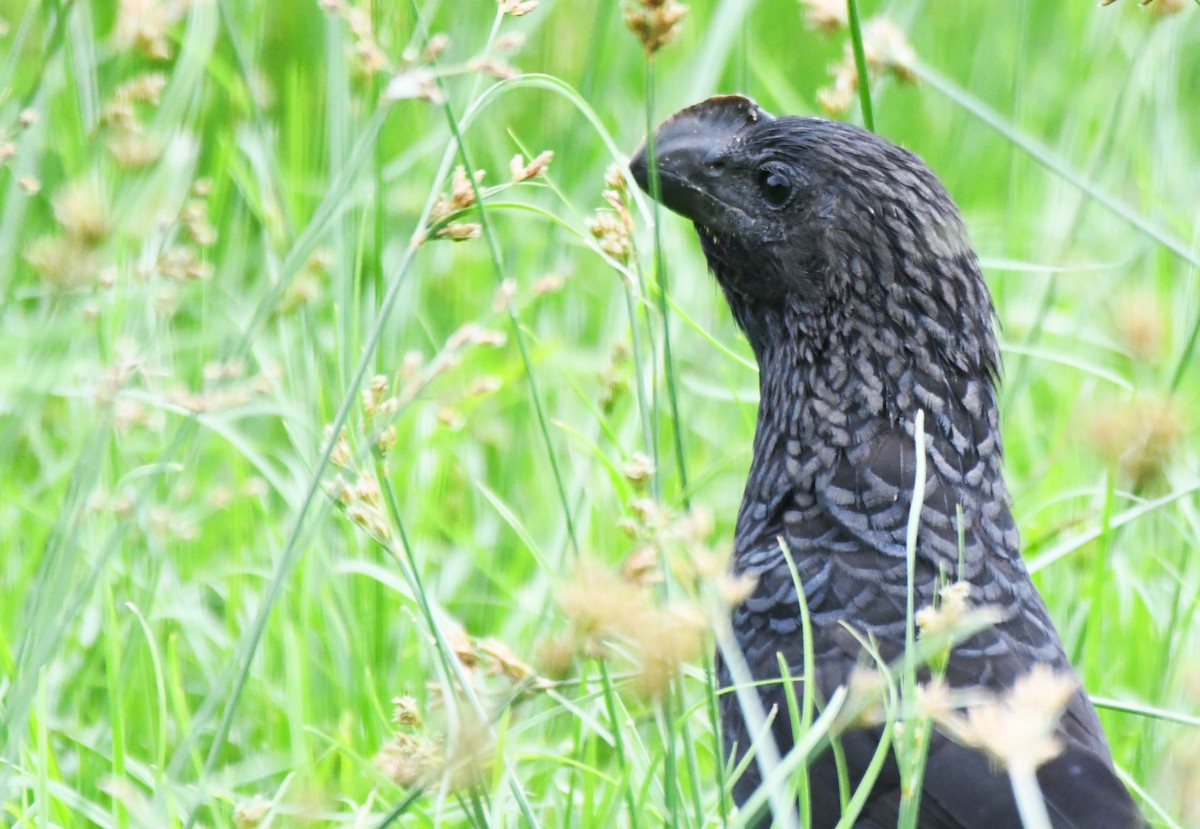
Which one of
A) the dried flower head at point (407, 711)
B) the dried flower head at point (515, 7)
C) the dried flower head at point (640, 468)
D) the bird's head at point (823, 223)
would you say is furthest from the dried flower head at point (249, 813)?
the bird's head at point (823, 223)

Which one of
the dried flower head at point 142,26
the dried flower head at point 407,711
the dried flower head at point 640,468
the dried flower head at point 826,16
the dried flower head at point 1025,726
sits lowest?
the dried flower head at point 407,711

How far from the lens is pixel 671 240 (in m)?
4.10

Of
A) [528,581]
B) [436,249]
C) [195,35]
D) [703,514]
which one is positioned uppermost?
[195,35]

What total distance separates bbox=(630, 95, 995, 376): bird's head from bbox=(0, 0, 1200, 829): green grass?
145mm

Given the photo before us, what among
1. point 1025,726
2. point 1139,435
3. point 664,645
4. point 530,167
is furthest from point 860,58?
point 1025,726

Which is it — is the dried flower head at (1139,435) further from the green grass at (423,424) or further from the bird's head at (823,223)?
the bird's head at (823,223)

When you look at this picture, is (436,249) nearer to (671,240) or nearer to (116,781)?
(671,240)

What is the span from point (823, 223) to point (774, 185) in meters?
0.11

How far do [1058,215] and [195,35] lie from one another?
219 cm

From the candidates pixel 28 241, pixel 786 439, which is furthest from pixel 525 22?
pixel 786 439

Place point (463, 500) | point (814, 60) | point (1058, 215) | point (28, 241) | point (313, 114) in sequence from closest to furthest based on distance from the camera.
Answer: point (463, 500), point (28, 241), point (1058, 215), point (313, 114), point (814, 60)

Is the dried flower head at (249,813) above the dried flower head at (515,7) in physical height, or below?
below

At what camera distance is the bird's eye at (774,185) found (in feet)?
8.29

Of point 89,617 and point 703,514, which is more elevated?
point 703,514
